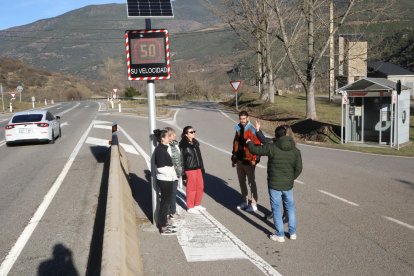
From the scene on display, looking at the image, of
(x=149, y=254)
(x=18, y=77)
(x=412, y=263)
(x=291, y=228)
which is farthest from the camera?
(x=18, y=77)

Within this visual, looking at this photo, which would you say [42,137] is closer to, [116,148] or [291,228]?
[116,148]

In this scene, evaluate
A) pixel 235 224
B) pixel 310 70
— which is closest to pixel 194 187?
pixel 235 224

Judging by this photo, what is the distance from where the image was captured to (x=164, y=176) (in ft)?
24.6

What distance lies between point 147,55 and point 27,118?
14576mm

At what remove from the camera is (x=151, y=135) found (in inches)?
A: 307

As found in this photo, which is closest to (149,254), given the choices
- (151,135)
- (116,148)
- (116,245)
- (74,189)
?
(116,245)

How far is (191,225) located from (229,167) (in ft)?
20.8

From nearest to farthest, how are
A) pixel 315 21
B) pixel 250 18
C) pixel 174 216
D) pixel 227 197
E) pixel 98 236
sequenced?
pixel 98 236 → pixel 174 216 → pixel 227 197 → pixel 315 21 → pixel 250 18

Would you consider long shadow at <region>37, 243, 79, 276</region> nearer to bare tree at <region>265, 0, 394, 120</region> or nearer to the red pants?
the red pants

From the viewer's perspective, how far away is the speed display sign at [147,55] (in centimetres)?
747

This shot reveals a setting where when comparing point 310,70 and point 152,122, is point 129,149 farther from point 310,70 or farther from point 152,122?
point 310,70

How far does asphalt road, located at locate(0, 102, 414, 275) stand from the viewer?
616cm

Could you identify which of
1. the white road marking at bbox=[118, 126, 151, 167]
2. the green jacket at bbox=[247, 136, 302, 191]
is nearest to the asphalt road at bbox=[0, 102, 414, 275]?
the white road marking at bbox=[118, 126, 151, 167]

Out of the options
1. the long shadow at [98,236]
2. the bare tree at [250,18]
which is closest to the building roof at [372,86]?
the long shadow at [98,236]
